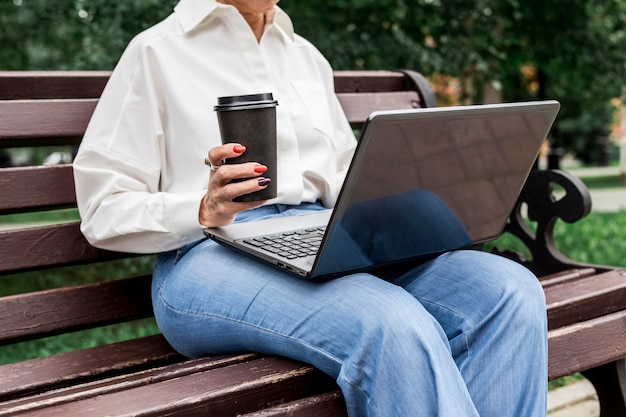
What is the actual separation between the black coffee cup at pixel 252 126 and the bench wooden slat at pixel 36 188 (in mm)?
899

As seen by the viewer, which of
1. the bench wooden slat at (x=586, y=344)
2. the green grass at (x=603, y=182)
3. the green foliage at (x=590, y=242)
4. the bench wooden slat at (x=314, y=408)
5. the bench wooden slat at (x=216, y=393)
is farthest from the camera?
the green grass at (x=603, y=182)

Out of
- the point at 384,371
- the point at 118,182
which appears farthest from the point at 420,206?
the point at 118,182

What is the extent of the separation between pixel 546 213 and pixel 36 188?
5.52 ft

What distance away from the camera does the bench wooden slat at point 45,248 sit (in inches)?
88.8

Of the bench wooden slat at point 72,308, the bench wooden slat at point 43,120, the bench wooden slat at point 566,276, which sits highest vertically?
the bench wooden slat at point 43,120

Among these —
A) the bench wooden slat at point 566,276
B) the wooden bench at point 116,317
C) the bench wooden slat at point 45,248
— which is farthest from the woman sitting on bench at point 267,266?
the bench wooden slat at point 566,276

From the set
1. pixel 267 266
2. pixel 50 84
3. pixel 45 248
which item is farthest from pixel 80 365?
pixel 50 84

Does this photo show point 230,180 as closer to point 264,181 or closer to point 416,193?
point 264,181

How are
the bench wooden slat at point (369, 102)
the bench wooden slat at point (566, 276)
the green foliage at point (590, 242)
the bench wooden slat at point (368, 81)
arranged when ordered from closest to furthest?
the bench wooden slat at point (566, 276), the bench wooden slat at point (369, 102), the bench wooden slat at point (368, 81), the green foliage at point (590, 242)

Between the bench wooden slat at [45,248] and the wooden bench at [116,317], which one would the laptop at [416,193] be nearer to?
the wooden bench at [116,317]

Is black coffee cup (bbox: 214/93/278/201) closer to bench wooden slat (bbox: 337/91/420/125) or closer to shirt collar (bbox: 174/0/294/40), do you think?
shirt collar (bbox: 174/0/294/40)

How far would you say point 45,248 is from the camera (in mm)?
2312

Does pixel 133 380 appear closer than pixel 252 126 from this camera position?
No

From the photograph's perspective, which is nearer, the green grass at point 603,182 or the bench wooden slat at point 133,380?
the bench wooden slat at point 133,380
